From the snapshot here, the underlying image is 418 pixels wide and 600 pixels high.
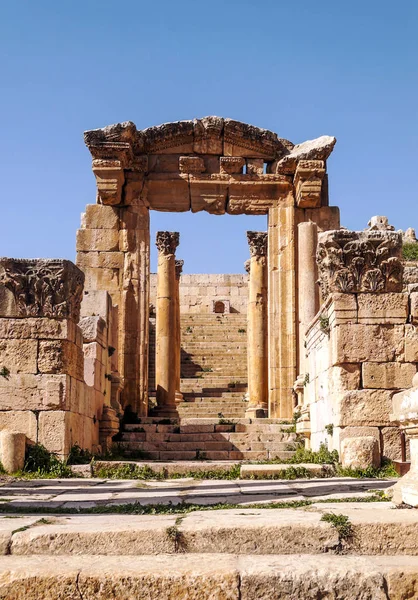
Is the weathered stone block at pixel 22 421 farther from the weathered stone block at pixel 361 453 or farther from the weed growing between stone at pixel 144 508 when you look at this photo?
the weed growing between stone at pixel 144 508

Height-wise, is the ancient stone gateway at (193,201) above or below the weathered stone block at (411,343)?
above

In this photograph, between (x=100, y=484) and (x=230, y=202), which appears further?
(x=230, y=202)

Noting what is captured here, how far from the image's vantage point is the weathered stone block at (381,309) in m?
10.3

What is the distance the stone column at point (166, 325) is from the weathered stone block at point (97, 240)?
9.22ft

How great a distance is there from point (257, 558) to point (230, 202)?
12687 mm

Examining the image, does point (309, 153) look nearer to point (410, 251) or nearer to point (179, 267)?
point (179, 267)

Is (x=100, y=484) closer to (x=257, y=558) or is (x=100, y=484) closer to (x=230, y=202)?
(x=257, y=558)

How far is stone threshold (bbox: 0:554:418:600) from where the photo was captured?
170 inches

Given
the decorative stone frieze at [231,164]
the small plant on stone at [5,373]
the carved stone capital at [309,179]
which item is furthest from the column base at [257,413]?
the small plant on stone at [5,373]

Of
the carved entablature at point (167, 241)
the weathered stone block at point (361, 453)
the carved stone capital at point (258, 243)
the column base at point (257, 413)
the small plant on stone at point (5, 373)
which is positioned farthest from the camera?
the carved stone capital at point (258, 243)

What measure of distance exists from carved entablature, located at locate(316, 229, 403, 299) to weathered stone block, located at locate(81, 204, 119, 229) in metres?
7.08

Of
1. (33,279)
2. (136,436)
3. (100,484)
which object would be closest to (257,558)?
(100,484)

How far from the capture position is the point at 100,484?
29.7 ft

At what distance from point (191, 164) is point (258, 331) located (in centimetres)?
496
